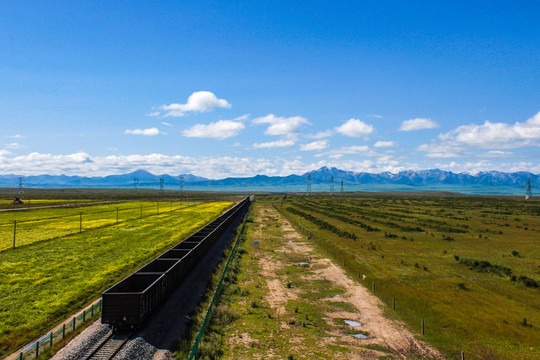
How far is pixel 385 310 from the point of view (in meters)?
24.5

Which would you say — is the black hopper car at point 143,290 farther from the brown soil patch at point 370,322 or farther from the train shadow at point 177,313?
the brown soil patch at point 370,322

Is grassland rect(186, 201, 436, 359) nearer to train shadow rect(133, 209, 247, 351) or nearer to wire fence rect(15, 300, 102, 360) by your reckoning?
train shadow rect(133, 209, 247, 351)

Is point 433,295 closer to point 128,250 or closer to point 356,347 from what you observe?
point 356,347

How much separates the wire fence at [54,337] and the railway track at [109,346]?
2775mm

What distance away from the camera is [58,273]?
102ft

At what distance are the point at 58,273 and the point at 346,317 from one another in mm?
27815

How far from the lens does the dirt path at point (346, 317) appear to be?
60.3ft

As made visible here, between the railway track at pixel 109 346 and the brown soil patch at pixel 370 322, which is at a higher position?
the railway track at pixel 109 346

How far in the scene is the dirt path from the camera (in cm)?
1839

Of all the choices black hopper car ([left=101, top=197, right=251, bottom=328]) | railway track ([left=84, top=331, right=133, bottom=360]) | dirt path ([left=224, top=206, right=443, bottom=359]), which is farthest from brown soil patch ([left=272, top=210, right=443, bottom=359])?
railway track ([left=84, top=331, right=133, bottom=360])

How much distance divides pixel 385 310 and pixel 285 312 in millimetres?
7871

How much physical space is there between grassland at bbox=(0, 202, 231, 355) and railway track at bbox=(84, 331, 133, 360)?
201 inches

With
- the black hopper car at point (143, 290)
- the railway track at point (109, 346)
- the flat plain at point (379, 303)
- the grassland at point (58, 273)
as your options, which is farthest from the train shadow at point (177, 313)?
the grassland at point (58, 273)

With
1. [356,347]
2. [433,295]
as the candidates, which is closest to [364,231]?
[433,295]
